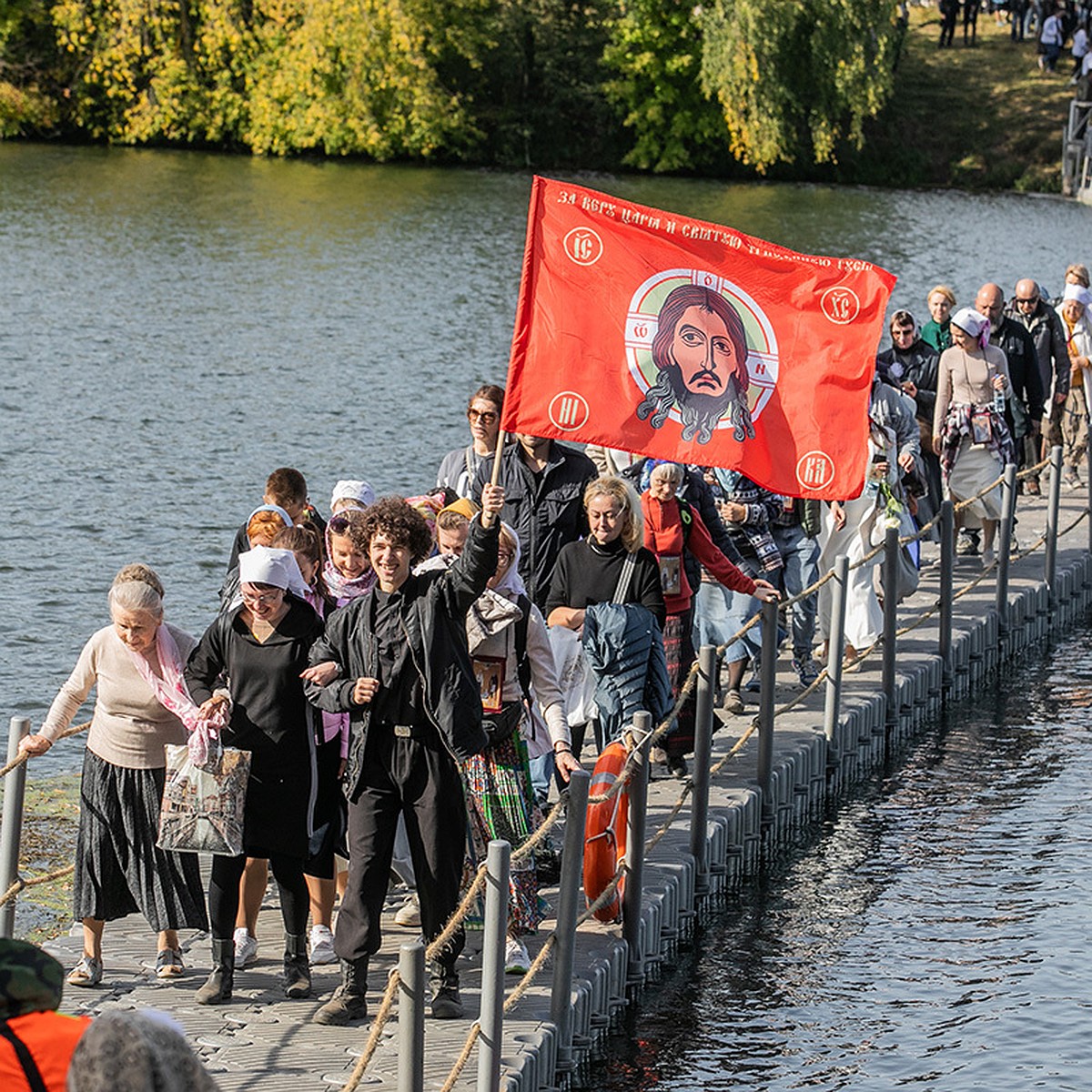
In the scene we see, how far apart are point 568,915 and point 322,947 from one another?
1.18 m

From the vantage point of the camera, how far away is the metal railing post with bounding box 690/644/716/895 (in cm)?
1017

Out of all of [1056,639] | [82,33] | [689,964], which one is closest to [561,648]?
[689,964]

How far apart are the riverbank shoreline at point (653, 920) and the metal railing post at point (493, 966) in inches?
8.3

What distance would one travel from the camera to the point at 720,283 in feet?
34.2

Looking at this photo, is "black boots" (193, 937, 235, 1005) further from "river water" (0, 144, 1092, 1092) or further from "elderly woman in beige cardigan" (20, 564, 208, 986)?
"river water" (0, 144, 1092, 1092)

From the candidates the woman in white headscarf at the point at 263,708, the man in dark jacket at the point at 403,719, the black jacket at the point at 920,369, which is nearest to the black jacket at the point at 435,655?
the man in dark jacket at the point at 403,719

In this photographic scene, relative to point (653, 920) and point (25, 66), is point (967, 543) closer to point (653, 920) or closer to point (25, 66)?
point (653, 920)

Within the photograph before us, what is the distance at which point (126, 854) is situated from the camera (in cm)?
848

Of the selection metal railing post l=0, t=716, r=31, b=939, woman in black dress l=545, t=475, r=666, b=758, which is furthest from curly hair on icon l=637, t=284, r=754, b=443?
metal railing post l=0, t=716, r=31, b=939

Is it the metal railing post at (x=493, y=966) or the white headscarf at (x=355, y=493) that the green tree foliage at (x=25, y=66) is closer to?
the white headscarf at (x=355, y=493)

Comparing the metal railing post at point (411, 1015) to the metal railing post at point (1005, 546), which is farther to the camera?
the metal railing post at point (1005, 546)

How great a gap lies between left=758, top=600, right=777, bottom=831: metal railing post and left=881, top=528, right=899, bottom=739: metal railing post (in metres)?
2.05

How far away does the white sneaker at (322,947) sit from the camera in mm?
8805

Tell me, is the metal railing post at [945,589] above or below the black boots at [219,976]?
above
